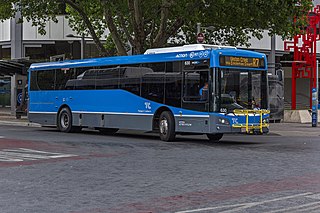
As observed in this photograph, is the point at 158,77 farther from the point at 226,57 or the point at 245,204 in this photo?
the point at 245,204

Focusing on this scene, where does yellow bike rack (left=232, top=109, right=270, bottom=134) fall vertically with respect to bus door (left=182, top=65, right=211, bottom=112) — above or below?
below

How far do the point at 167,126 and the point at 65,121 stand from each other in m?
7.16

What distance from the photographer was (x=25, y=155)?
16.4 metres

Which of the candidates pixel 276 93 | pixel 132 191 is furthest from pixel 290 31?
pixel 132 191

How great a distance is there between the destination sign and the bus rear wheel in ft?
29.3

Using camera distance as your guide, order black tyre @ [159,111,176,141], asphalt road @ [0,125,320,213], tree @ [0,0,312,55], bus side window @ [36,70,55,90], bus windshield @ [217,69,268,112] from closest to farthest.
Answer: asphalt road @ [0,125,320,213] → bus windshield @ [217,69,268,112] → black tyre @ [159,111,176,141] → bus side window @ [36,70,55,90] → tree @ [0,0,312,55]

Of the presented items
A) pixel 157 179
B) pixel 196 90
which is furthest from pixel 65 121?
pixel 157 179

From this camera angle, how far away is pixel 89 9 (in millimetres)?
33875

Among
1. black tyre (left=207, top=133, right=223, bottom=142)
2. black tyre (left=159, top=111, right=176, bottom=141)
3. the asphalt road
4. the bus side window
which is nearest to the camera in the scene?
the asphalt road

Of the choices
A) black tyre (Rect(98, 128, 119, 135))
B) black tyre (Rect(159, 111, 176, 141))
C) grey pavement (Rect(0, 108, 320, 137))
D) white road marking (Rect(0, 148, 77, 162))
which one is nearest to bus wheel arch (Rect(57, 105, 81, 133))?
black tyre (Rect(98, 128, 119, 135))

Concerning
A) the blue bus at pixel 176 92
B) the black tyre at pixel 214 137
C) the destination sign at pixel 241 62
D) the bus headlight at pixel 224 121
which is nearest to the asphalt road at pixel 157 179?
the bus headlight at pixel 224 121

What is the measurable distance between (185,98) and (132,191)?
10973 mm

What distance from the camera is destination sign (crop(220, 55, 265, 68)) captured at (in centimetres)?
2058

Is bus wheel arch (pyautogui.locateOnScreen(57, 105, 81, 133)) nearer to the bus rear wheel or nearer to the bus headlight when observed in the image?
the bus rear wheel
